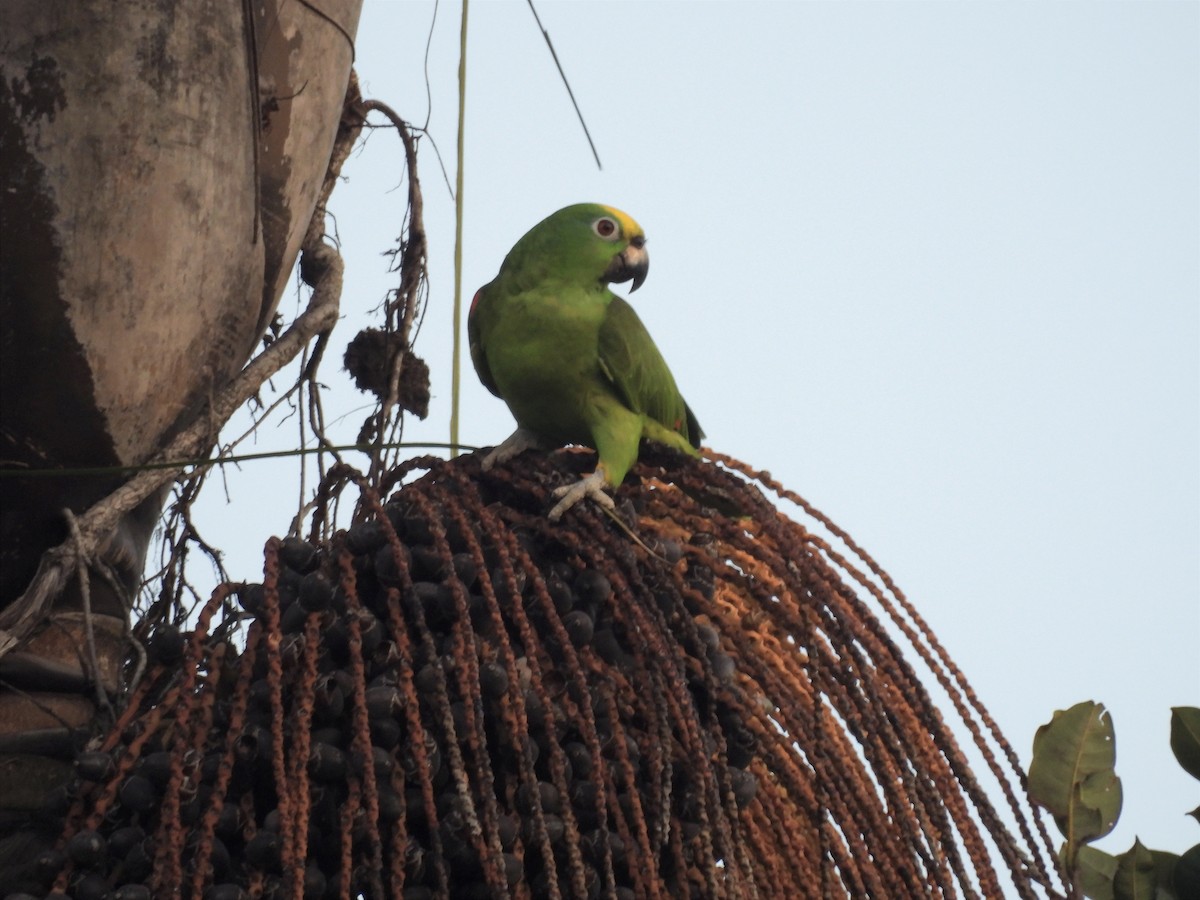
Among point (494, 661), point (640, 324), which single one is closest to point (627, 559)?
point (494, 661)

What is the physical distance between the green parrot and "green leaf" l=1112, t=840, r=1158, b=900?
781 mm

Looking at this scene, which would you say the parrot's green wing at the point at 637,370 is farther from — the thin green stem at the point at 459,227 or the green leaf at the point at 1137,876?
the green leaf at the point at 1137,876

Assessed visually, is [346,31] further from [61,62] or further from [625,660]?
[625,660]

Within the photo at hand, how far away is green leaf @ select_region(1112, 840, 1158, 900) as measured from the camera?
163 cm

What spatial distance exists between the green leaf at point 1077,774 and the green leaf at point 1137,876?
0.33ft

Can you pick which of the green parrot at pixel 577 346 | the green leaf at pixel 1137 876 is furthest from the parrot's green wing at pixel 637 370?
the green leaf at pixel 1137 876

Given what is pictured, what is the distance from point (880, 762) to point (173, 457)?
0.89m

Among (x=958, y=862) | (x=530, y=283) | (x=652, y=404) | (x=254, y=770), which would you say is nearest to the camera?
(x=254, y=770)

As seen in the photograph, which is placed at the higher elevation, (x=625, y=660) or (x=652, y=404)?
(x=652, y=404)

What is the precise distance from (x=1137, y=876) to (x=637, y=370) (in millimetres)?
975

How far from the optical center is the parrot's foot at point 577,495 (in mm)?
1465

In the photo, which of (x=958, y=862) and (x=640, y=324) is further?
(x=640, y=324)

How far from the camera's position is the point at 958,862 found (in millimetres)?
1314

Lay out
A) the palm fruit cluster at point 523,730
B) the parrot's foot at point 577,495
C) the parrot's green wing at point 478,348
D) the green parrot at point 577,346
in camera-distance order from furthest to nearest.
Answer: the parrot's green wing at point 478,348, the green parrot at point 577,346, the parrot's foot at point 577,495, the palm fruit cluster at point 523,730
